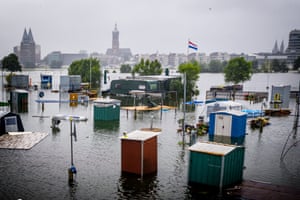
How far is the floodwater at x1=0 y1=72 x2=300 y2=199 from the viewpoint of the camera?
13384 mm

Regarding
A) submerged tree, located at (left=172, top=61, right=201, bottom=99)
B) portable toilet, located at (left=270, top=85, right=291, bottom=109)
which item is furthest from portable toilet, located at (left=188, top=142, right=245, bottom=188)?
submerged tree, located at (left=172, top=61, right=201, bottom=99)

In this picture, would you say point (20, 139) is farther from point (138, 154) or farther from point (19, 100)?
point (19, 100)

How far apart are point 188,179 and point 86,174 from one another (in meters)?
4.72

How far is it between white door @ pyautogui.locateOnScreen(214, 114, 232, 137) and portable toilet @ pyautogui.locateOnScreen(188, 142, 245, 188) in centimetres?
963

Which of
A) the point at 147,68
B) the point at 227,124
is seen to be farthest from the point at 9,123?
the point at 147,68

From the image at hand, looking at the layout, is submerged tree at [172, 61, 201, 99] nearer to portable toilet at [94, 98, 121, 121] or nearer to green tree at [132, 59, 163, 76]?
green tree at [132, 59, 163, 76]

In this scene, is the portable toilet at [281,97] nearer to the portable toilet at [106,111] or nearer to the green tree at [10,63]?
the portable toilet at [106,111]

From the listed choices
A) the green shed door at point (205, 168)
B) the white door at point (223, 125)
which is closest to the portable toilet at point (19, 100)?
the white door at point (223, 125)

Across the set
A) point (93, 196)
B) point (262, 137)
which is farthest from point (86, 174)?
point (262, 137)

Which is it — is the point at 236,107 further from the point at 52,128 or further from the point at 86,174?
the point at 86,174

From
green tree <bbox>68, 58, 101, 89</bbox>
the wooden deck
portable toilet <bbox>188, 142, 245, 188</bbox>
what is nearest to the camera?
portable toilet <bbox>188, 142, 245, 188</bbox>

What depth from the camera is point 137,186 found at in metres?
14.0

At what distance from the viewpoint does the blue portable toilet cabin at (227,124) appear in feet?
78.9

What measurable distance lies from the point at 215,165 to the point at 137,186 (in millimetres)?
3384
